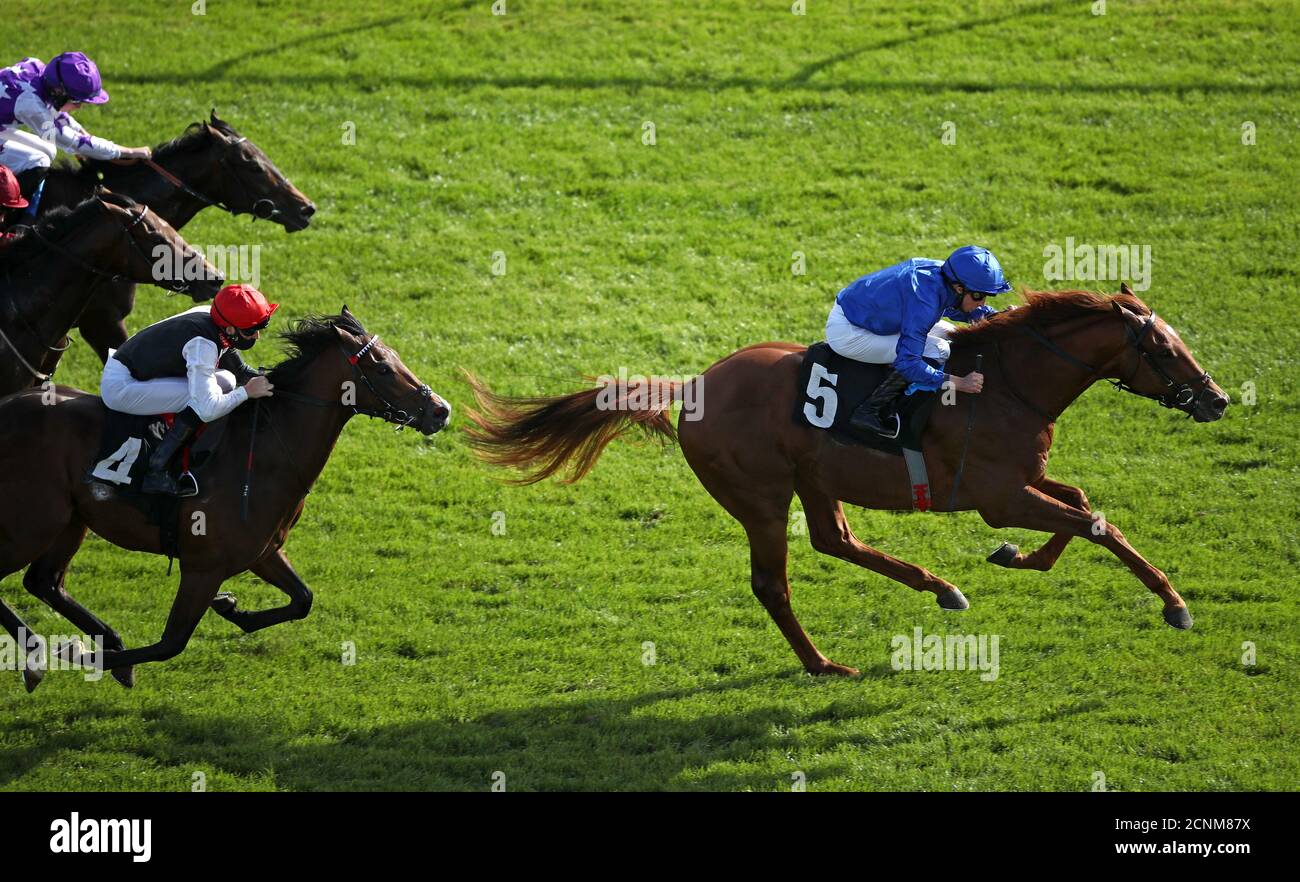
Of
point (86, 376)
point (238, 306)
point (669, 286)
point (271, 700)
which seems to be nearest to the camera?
point (238, 306)

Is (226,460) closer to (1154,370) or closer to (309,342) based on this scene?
(309,342)

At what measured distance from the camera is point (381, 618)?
34.0ft

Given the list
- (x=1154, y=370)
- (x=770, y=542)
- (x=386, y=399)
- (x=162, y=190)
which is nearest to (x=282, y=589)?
(x=386, y=399)

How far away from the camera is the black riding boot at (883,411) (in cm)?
878

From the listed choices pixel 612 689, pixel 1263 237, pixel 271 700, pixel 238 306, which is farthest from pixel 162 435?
pixel 1263 237

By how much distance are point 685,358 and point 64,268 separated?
17.9 ft

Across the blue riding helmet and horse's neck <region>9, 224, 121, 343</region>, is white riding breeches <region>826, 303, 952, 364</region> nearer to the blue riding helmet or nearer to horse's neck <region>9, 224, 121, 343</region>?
the blue riding helmet

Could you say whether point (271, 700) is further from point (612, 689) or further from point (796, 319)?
point (796, 319)

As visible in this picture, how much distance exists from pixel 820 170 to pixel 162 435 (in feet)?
29.4

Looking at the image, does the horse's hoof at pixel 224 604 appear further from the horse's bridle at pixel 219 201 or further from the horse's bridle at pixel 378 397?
the horse's bridle at pixel 219 201

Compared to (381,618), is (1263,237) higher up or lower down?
higher up

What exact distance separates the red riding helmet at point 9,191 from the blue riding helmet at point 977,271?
6.17 m

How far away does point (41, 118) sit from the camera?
1092cm
